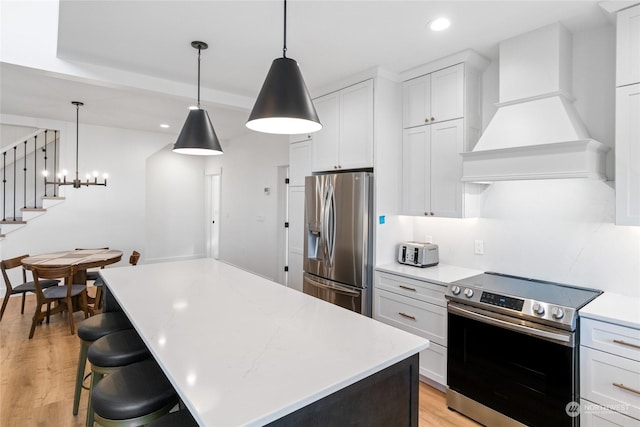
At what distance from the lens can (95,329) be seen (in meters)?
2.06

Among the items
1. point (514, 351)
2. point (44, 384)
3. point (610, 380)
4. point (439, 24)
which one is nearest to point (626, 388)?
point (610, 380)

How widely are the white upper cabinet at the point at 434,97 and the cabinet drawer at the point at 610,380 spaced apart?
74.7 inches

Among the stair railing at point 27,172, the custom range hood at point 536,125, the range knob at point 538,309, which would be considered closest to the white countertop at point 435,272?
the range knob at point 538,309

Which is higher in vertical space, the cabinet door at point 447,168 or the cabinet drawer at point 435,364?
the cabinet door at point 447,168

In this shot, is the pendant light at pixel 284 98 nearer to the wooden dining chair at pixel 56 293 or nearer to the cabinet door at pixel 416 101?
the cabinet door at pixel 416 101

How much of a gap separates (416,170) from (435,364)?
1.66 meters

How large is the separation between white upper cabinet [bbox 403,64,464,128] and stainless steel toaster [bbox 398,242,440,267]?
1.12 m

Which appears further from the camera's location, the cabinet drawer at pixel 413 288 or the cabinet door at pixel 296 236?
the cabinet door at pixel 296 236

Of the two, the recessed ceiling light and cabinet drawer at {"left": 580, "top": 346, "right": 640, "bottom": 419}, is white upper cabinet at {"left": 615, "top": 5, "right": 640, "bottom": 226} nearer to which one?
cabinet drawer at {"left": 580, "top": 346, "right": 640, "bottom": 419}

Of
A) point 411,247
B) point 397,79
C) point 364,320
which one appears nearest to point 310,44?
point 397,79

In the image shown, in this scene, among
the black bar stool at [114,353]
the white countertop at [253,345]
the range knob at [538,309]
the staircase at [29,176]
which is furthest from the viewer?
Answer: the staircase at [29,176]

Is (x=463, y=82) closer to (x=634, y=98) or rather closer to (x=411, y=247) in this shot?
(x=634, y=98)

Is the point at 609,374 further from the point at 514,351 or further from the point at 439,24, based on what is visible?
the point at 439,24

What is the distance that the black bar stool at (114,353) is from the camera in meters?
1.65
